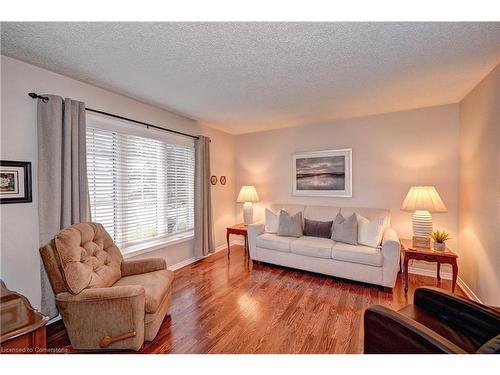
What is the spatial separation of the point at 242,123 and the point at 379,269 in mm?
3007

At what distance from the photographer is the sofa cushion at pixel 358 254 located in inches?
104

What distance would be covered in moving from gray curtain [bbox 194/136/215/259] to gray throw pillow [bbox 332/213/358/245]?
208cm

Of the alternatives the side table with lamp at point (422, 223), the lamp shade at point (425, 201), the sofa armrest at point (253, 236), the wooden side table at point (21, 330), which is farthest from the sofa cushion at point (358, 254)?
the wooden side table at point (21, 330)

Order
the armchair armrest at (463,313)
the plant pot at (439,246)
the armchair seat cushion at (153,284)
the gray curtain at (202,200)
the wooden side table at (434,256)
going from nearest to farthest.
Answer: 1. the armchair armrest at (463,313)
2. the armchair seat cushion at (153,284)
3. the wooden side table at (434,256)
4. the plant pot at (439,246)
5. the gray curtain at (202,200)

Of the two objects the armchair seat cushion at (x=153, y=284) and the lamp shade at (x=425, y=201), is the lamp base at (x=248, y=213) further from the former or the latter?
the lamp shade at (x=425, y=201)

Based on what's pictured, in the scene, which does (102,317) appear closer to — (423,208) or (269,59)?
(269,59)

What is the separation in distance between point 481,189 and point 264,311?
2.61 metres

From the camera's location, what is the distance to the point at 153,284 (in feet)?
6.37

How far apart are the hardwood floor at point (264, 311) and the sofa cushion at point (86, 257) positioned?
1.93 feet

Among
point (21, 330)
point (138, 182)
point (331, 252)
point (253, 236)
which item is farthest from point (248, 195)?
point (21, 330)

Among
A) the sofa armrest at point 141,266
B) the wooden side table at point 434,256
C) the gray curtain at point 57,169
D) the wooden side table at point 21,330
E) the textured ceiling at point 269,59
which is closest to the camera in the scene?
the wooden side table at point 21,330

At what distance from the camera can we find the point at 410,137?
3176 millimetres

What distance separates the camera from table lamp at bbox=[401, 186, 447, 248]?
260 cm
